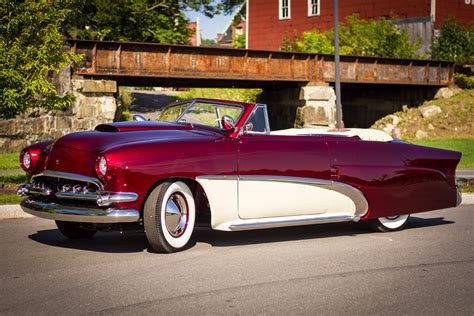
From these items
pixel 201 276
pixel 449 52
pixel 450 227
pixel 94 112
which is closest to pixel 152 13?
pixel 94 112

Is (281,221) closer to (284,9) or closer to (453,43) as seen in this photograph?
(453,43)

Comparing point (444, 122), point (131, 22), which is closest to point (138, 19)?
point (131, 22)

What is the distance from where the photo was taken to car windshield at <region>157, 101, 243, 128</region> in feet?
25.3

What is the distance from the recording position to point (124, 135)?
699cm

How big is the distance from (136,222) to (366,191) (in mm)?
2581

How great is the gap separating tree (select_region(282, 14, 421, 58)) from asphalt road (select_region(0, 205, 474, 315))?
38061 mm

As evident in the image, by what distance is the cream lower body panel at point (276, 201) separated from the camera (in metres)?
7.03

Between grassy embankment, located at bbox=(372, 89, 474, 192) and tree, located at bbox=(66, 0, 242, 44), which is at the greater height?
tree, located at bbox=(66, 0, 242, 44)

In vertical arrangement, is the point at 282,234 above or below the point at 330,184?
below

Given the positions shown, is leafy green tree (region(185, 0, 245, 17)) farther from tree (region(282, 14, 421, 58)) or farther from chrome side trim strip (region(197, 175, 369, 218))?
chrome side trim strip (region(197, 175, 369, 218))

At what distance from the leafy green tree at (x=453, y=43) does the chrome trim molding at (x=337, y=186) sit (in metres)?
38.7

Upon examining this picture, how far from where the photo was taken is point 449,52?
4538 centimetres

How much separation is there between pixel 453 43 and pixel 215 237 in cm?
4063

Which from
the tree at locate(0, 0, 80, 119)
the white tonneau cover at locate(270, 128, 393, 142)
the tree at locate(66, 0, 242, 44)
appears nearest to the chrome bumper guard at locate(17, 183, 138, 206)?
the white tonneau cover at locate(270, 128, 393, 142)
